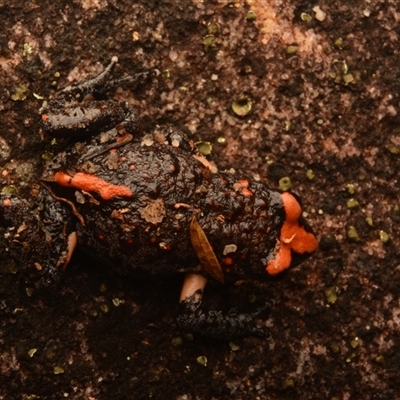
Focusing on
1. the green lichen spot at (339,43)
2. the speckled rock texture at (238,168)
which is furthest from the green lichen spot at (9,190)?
the green lichen spot at (339,43)

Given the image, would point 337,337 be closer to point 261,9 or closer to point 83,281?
point 83,281

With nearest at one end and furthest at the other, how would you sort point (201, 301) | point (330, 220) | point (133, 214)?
point (133, 214), point (201, 301), point (330, 220)

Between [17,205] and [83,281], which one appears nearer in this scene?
[17,205]

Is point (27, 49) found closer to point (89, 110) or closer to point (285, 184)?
point (89, 110)

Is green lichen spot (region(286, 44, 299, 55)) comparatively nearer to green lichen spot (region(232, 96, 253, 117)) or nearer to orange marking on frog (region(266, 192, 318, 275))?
green lichen spot (region(232, 96, 253, 117))

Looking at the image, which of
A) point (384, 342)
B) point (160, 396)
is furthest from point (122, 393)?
point (384, 342)

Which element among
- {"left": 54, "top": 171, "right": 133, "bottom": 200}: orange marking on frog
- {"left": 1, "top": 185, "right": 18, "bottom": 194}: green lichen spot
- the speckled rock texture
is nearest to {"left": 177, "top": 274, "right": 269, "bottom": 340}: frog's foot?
the speckled rock texture
